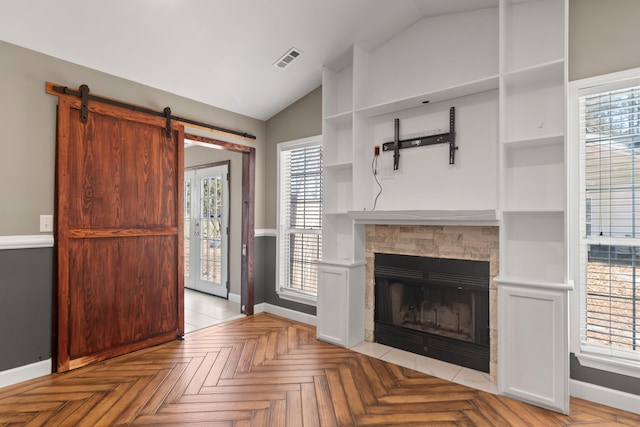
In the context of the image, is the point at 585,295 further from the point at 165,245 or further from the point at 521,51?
the point at 165,245

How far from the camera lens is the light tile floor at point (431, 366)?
2.68 meters

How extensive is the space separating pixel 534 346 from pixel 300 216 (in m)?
2.69

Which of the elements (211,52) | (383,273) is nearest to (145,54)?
(211,52)

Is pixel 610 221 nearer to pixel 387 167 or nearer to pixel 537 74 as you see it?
pixel 537 74

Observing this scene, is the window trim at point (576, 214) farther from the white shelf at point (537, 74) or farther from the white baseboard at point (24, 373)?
the white baseboard at point (24, 373)

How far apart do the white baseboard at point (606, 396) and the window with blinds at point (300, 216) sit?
8.22ft

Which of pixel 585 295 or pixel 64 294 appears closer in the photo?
pixel 585 295

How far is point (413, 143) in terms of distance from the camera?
3.22m

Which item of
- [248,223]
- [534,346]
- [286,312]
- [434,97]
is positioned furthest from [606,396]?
[248,223]

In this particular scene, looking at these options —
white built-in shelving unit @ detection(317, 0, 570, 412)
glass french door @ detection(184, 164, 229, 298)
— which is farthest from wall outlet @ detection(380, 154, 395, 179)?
glass french door @ detection(184, 164, 229, 298)

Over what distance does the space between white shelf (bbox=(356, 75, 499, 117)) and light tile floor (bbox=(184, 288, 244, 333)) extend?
295 centimetres

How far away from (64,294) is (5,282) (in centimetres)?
38

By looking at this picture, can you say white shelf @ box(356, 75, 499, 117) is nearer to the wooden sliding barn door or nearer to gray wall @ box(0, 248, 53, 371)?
the wooden sliding barn door

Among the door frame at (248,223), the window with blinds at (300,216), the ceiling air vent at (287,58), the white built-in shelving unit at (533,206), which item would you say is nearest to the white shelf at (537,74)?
the white built-in shelving unit at (533,206)
